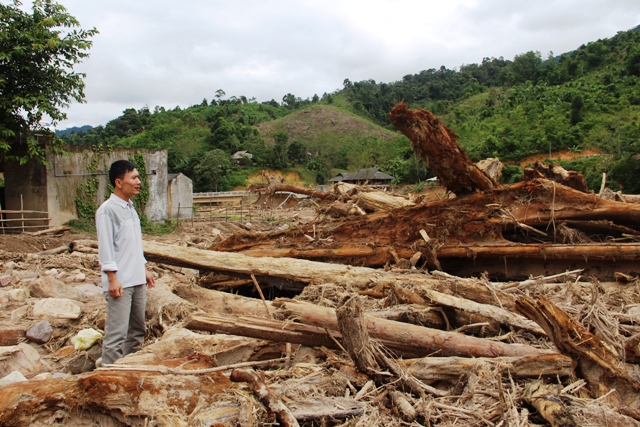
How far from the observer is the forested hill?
1604 inches

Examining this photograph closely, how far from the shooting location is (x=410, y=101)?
92.2 m

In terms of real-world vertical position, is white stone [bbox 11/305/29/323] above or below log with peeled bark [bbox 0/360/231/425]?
below

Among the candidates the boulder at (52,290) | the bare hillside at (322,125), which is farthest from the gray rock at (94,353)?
the bare hillside at (322,125)

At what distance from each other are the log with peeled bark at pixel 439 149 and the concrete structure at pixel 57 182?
14858mm

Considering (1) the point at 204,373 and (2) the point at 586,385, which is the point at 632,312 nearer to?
(2) the point at 586,385

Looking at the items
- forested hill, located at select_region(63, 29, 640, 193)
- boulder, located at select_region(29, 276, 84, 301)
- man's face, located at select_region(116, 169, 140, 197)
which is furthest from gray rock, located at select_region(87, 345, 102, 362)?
forested hill, located at select_region(63, 29, 640, 193)

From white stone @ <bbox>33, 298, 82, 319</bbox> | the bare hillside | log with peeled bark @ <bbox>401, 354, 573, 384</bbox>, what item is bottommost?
white stone @ <bbox>33, 298, 82, 319</bbox>

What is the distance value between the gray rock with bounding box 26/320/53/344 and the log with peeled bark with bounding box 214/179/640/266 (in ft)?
8.59

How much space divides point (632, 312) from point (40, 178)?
1879 centimetres

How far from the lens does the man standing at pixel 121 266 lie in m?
3.43

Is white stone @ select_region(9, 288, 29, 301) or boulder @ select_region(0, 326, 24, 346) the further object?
white stone @ select_region(9, 288, 29, 301)

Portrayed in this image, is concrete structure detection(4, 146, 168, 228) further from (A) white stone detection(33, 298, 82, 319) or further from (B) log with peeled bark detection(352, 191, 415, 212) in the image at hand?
(B) log with peeled bark detection(352, 191, 415, 212)

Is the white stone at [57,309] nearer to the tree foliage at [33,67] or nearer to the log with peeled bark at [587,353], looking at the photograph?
the log with peeled bark at [587,353]

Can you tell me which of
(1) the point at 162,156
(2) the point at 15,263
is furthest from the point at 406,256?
(1) the point at 162,156
